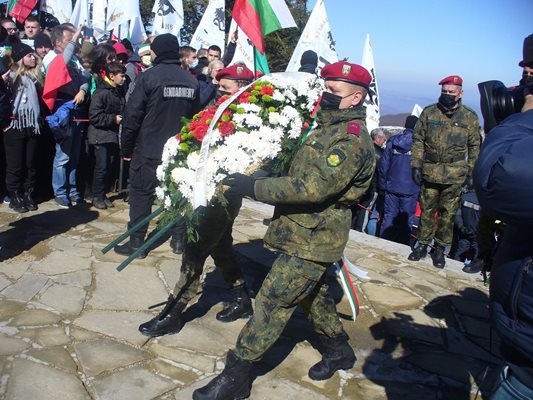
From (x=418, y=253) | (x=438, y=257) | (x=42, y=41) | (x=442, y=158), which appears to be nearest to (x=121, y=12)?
(x=42, y=41)

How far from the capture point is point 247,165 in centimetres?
374

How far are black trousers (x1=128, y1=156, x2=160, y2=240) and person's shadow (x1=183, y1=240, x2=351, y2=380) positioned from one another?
1063 millimetres

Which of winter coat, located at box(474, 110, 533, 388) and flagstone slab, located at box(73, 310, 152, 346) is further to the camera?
flagstone slab, located at box(73, 310, 152, 346)

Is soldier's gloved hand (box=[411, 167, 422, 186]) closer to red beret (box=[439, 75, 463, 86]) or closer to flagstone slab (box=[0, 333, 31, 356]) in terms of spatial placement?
red beret (box=[439, 75, 463, 86])

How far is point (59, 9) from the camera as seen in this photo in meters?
11.8

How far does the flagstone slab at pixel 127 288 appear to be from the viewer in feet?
16.1

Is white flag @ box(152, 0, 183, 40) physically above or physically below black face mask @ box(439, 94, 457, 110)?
above

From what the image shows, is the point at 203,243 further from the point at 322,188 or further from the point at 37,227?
the point at 37,227

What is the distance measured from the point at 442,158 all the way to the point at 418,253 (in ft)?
4.04

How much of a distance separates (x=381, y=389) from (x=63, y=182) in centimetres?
538

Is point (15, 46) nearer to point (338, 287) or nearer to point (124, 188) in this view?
point (124, 188)

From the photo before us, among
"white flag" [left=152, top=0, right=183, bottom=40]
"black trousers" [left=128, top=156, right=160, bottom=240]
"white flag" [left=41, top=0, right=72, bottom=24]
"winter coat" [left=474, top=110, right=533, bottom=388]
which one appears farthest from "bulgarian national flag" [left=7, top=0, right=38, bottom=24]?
"winter coat" [left=474, top=110, right=533, bottom=388]

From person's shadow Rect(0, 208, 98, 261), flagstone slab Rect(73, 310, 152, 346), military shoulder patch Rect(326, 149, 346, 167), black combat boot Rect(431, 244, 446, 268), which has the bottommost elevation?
flagstone slab Rect(73, 310, 152, 346)

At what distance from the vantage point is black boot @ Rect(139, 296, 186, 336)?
4.38m
